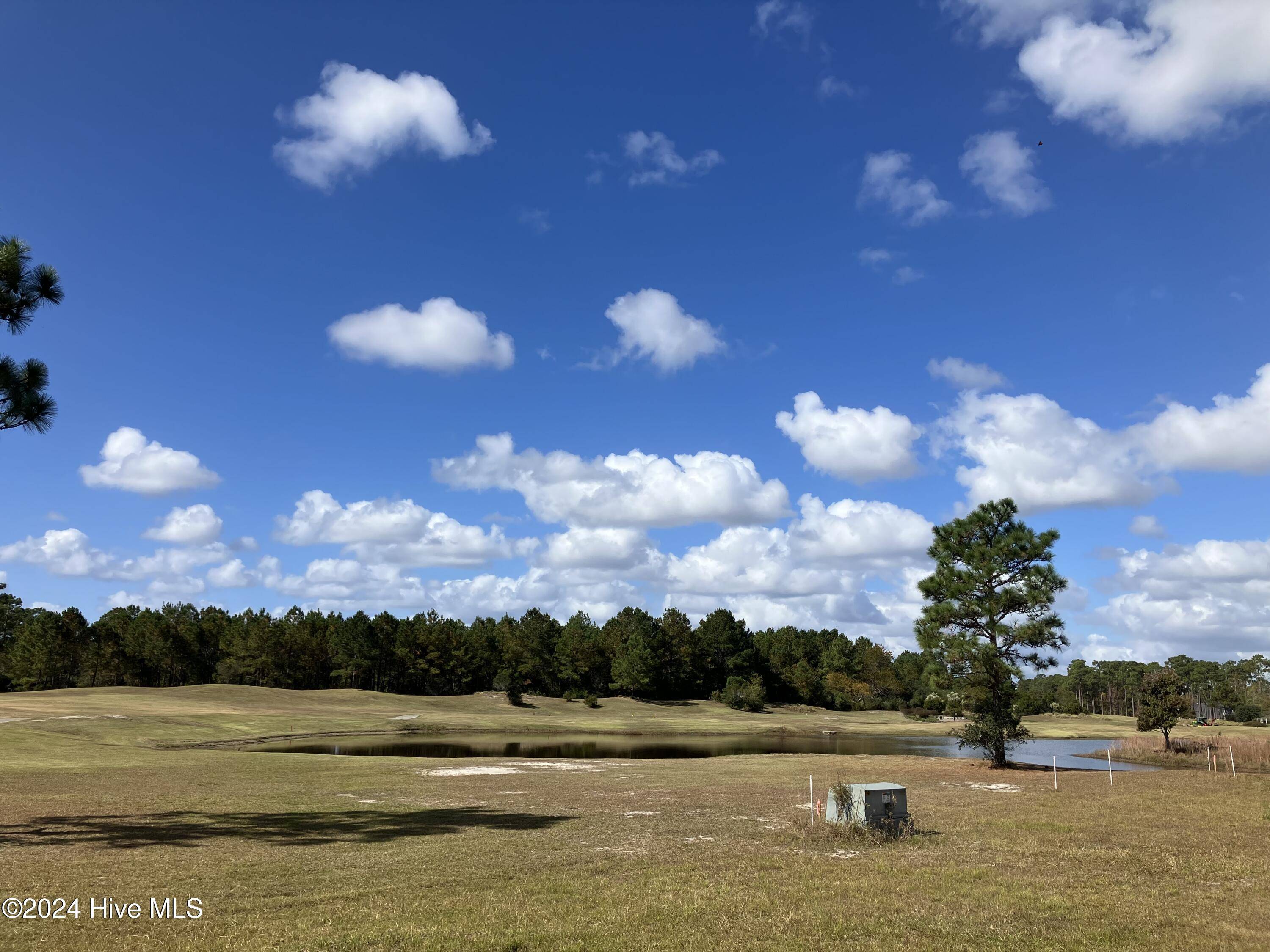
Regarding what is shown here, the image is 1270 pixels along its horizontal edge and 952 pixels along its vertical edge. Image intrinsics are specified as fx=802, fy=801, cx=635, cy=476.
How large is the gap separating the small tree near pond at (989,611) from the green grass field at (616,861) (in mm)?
6363

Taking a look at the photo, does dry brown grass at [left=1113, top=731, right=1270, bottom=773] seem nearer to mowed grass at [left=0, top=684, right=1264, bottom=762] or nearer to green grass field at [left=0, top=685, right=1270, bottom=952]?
green grass field at [left=0, top=685, right=1270, bottom=952]

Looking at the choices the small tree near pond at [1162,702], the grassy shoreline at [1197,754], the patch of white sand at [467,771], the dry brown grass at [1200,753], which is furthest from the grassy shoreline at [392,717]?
the small tree near pond at [1162,702]

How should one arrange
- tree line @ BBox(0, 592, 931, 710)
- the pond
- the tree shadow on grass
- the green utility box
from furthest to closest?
1. tree line @ BBox(0, 592, 931, 710)
2. the pond
3. the green utility box
4. the tree shadow on grass

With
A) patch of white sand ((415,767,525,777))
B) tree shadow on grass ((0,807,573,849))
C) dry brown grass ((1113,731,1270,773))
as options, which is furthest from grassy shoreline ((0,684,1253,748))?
tree shadow on grass ((0,807,573,849))

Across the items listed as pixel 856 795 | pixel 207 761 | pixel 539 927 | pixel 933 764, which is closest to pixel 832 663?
pixel 933 764

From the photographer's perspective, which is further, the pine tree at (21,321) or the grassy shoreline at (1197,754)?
the grassy shoreline at (1197,754)

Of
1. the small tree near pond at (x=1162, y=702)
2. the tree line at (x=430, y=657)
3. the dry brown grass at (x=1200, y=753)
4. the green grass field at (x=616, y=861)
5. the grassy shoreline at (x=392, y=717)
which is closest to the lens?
the green grass field at (x=616, y=861)

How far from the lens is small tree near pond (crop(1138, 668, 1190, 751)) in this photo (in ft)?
198

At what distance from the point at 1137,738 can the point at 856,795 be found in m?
61.3

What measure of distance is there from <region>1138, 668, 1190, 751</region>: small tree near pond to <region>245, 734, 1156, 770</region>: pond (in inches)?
193

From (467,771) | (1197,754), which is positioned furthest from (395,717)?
(1197,754)

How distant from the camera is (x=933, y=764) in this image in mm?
47781

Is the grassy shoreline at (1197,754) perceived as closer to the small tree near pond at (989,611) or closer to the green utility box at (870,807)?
the small tree near pond at (989,611)

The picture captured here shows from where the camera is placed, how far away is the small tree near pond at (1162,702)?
198 ft
